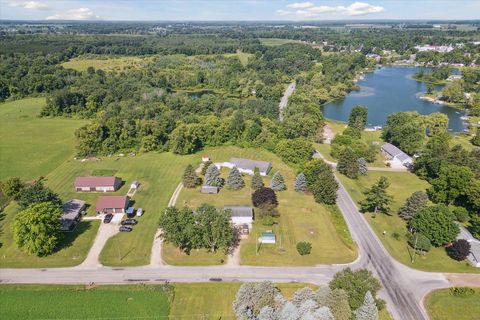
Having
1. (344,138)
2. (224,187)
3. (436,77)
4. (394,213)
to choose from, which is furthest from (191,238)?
(436,77)

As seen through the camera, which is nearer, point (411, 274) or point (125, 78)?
point (411, 274)

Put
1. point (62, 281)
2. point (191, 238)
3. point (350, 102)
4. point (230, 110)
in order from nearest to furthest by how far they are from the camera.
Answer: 1. point (62, 281)
2. point (191, 238)
3. point (230, 110)
4. point (350, 102)

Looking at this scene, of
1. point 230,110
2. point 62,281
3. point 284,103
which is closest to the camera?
point 62,281

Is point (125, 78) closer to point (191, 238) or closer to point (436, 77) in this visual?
point (191, 238)

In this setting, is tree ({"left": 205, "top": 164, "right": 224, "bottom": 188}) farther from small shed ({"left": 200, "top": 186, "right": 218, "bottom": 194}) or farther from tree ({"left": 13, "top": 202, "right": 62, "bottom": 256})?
tree ({"left": 13, "top": 202, "right": 62, "bottom": 256})

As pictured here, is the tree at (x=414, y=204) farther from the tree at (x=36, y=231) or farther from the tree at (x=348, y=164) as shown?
the tree at (x=36, y=231)

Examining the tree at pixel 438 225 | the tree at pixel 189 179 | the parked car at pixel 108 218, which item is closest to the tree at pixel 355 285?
the tree at pixel 438 225

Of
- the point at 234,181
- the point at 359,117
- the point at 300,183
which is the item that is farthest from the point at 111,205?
the point at 359,117
